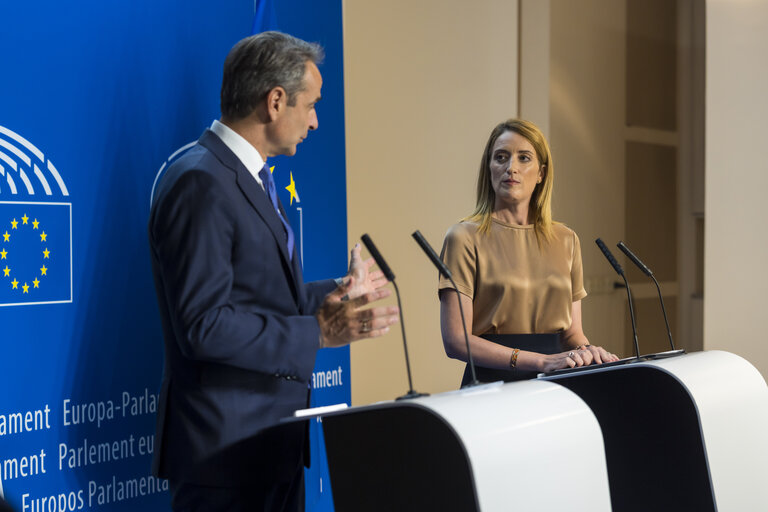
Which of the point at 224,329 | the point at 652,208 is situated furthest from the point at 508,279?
the point at 652,208

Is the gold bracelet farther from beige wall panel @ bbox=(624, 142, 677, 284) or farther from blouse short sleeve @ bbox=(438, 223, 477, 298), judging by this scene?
beige wall panel @ bbox=(624, 142, 677, 284)

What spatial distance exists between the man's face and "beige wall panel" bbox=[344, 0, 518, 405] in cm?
212

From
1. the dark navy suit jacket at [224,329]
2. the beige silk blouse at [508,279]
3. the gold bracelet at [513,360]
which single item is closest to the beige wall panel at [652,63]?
the beige silk blouse at [508,279]

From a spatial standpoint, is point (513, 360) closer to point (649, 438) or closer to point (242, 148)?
point (649, 438)

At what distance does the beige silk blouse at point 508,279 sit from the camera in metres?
2.56

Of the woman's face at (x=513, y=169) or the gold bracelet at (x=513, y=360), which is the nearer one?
the gold bracelet at (x=513, y=360)

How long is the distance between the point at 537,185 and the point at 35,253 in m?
1.57

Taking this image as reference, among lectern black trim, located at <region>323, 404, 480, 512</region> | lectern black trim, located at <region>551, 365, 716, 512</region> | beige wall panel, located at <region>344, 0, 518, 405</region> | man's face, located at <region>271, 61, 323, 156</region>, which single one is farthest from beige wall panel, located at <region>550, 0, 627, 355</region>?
lectern black trim, located at <region>323, 404, 480, 512</region>

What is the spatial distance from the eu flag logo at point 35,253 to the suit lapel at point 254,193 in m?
0.50

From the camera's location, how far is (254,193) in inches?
74.0

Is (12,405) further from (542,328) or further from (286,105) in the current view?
(542,328)

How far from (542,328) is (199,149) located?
125 cm

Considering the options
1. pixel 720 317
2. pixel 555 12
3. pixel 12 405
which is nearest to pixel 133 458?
pixel 12 405

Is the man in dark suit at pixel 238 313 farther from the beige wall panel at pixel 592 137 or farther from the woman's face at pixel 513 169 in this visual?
the beige wall panel at pixel 592 137
